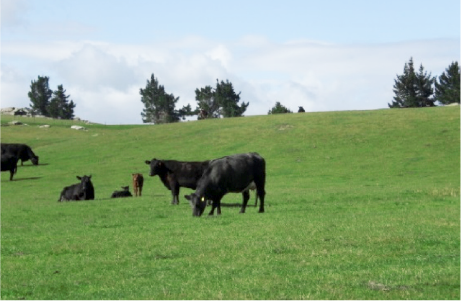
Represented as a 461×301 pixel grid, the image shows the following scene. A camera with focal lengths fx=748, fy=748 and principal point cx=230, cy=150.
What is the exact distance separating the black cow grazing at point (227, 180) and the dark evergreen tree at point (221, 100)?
13325 centimetres

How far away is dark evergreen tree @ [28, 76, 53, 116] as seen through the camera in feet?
632

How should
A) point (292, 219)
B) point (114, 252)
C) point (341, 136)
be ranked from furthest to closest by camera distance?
1. point (341, 136)
2. point (292, 219)
3. point (114, 252)

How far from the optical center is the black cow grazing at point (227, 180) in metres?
25.4

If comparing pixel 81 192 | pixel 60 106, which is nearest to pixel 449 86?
pixel 60 106

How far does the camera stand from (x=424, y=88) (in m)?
142

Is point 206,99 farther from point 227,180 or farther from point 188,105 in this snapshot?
point 227,180

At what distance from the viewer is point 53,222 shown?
25422mm

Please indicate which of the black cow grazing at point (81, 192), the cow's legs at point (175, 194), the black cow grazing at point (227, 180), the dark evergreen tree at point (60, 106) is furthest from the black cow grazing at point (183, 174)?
the dark evergreen tree at point (60, 106)

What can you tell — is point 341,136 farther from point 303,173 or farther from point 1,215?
point 1,215

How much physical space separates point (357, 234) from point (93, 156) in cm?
5230

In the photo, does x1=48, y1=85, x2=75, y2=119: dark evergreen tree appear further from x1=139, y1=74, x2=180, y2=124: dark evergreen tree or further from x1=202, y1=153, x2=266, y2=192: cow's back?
x1=202, y1=153, x2=266, y2=192: cow's back

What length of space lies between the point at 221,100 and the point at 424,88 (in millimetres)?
44920

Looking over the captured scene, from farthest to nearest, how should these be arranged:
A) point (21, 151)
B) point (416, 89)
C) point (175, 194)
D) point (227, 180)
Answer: point (416, 89), point (21, 151), point (175, 194), point (227, 180)

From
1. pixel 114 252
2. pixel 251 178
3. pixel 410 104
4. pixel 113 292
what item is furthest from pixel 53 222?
pixel 410 104
